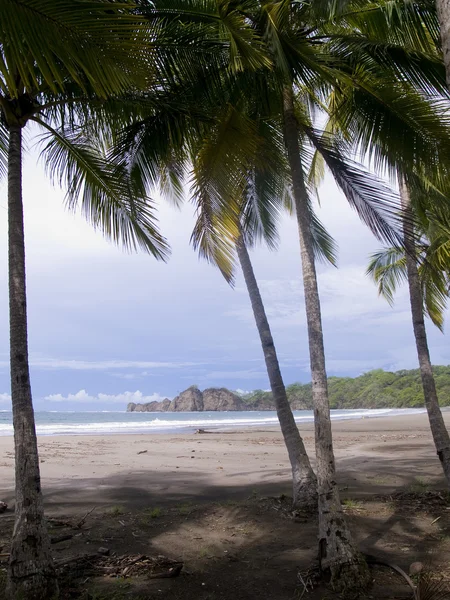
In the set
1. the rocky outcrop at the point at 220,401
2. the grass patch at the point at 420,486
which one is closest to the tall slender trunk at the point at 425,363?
the grass patch at the point at 420,486

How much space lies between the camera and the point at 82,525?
6699 mm

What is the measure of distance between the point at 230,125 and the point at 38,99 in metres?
2.22

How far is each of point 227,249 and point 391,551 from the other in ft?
13.7

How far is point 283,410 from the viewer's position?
7.95 m


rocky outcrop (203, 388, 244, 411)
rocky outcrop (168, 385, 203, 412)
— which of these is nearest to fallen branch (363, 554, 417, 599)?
rocky outcrop (168, 385, 203, 412)

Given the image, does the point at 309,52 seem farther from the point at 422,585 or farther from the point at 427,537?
the point at 427,537

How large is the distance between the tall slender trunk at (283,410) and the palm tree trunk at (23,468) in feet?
12.2

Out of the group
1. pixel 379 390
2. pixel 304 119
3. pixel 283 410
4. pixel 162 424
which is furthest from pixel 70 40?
pixel 379 390

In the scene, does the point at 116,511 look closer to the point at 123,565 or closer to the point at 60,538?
the point at 60,538

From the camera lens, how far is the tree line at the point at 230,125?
171 inches

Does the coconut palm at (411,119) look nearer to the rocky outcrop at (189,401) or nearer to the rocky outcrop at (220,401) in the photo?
the rocky outcrop at (189,401)

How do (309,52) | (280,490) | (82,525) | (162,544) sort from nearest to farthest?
(309,52) < (162,544) < (82,525) < (280,490)

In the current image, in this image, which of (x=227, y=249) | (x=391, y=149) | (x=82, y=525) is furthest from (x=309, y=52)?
(x=82, y=525)

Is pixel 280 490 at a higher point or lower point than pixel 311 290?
lower
